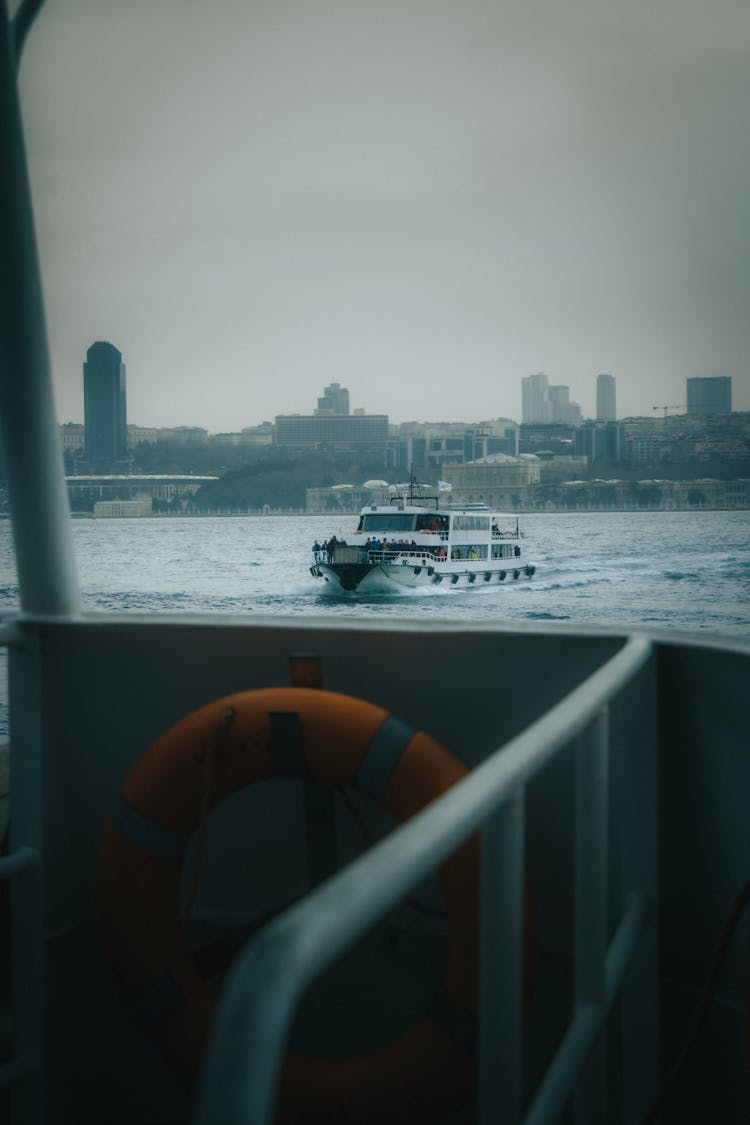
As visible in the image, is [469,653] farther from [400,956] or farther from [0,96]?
[0,96]

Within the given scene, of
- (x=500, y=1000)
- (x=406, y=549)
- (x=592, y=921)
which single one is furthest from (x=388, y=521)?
(x=500, y=1000)

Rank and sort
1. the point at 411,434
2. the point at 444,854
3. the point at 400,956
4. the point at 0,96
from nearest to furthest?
the point at 444,854, the point at 400,956, the point at 0,96, the point at 411,434

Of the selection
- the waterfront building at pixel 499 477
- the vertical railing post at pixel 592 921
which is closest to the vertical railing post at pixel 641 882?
the vertical railing post at pixel 592 921

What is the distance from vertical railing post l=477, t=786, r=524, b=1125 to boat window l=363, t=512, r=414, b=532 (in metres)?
28.3

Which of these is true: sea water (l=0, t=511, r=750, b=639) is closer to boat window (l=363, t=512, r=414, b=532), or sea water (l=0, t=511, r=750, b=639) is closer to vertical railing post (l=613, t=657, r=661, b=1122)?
boat window (l=363, t=512, r=414, b=532)

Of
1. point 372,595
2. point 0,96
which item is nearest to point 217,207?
point 372,595

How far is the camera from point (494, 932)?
76 cm

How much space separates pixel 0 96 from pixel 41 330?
0.43 meters

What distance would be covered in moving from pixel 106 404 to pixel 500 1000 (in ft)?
15.1

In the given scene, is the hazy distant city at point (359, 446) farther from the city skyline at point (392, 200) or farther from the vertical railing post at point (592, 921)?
the vertical railing post at point (592, 921)

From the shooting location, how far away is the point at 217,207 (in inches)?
2037

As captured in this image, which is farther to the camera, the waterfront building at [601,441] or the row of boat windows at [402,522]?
the row of boat windows at [402,522]

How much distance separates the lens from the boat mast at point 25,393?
6.04 feet

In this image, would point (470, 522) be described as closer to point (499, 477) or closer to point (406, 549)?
point (406, 549)
